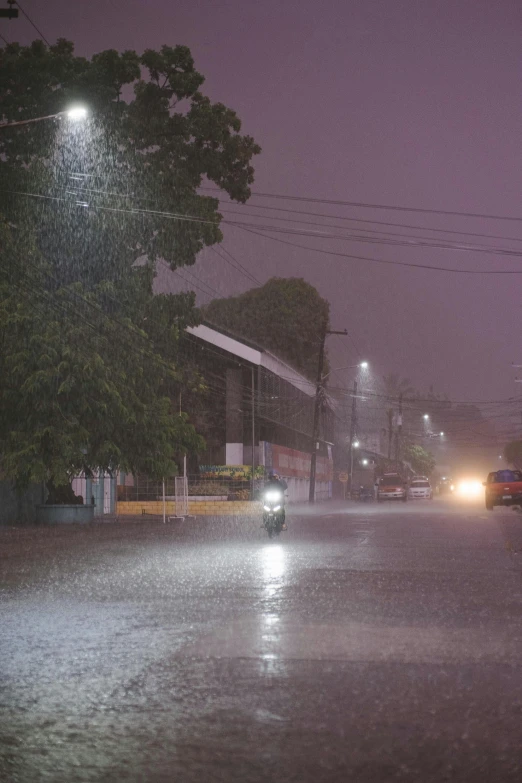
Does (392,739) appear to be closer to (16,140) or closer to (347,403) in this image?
(16,140)

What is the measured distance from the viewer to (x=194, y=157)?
36750 millimetres

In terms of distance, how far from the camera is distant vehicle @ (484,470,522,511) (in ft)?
155

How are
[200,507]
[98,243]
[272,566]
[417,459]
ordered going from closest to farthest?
[272,566] < [98,243] < [200,507] < [417,459]

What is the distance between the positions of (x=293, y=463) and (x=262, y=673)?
61.9 m

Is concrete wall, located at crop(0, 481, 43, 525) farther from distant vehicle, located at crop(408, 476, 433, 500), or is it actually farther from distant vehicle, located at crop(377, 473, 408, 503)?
distant vehicle, located at crop(408, 476, 433, 500)

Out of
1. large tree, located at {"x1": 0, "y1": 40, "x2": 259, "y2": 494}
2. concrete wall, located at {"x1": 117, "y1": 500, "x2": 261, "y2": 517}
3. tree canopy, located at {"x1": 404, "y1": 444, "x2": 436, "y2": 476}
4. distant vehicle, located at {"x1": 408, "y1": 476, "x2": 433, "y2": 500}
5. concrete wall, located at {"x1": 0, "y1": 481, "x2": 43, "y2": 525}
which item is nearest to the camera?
large tree, located at {"x1": 0, "y1": 40, "x2": 259, "y2": 494}

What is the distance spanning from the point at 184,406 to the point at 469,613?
152 ft

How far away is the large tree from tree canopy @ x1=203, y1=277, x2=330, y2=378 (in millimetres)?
45126

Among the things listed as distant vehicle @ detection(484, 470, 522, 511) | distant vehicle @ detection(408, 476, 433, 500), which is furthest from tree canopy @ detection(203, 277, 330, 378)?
distant vehicle @ detection(484, 470, 522, 511)

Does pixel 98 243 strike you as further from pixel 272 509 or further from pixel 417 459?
pixel 417 459

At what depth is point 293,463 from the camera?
2736 inches

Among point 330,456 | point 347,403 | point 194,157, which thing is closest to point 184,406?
point 194,157

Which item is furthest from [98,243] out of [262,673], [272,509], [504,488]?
[262,673]

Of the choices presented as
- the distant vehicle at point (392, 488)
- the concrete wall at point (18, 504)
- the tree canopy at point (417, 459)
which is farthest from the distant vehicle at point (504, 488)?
the tree canopy at point (417, 459)
